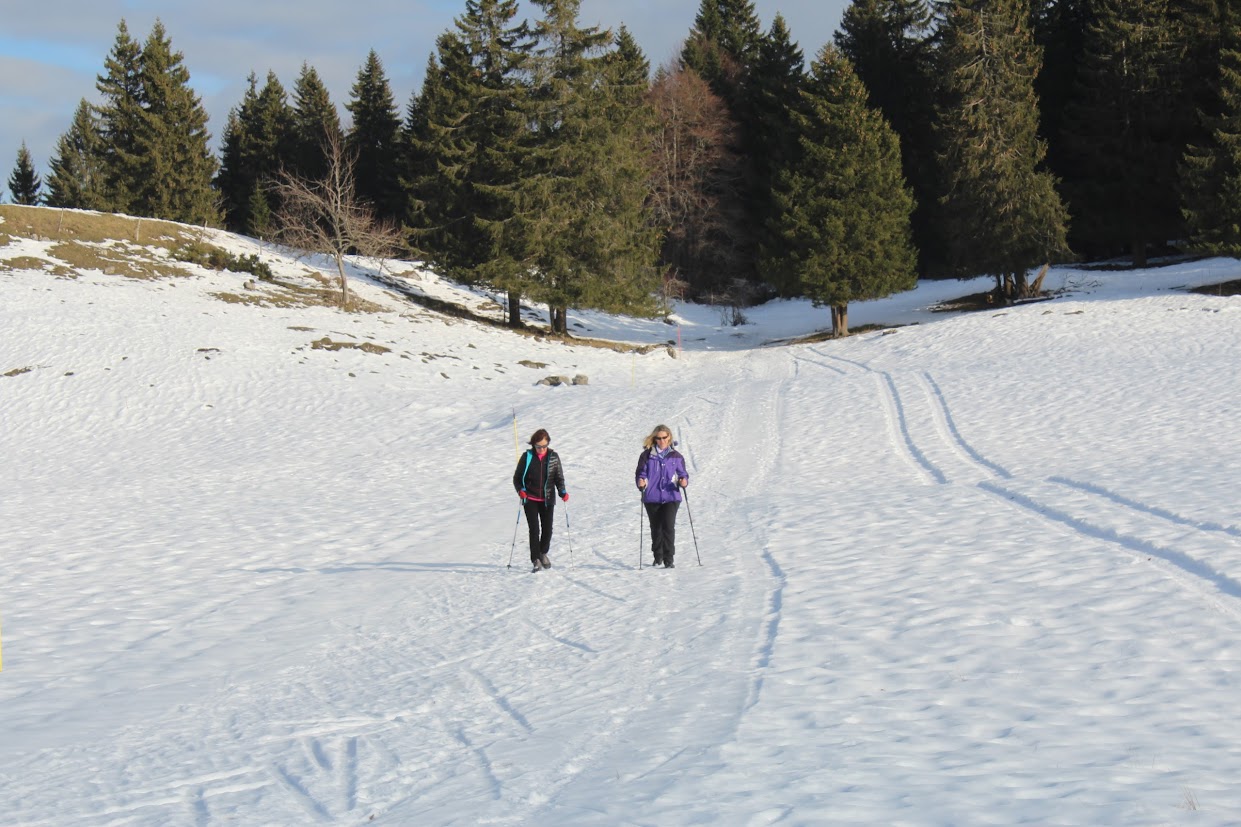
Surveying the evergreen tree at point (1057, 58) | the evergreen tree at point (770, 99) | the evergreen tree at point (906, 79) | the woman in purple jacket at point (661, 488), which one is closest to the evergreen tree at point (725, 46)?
the evergreen tree at point (770, 99)

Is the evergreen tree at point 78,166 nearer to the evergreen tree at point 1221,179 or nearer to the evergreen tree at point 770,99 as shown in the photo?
the evergreen tree at point 770,99

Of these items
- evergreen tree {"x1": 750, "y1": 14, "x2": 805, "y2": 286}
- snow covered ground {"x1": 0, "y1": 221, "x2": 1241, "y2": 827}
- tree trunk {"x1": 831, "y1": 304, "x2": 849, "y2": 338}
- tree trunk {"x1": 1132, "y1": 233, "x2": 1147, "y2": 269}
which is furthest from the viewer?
evergreen tree {"x1": 750, "y1": 14, "x2": 805, "y2": 286}

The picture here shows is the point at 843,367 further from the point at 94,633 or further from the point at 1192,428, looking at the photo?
the point at 94,633

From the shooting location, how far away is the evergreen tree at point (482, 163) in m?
38.2

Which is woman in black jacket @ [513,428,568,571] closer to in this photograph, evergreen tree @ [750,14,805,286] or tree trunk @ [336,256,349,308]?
tree trunk @ [336,256,349,308]

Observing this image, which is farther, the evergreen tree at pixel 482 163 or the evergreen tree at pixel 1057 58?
the evergreen tree at pixel 1057 58

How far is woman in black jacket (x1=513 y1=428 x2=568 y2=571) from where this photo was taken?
11156 mm

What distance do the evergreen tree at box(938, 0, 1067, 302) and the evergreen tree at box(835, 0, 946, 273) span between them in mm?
11021

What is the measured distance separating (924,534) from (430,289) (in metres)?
38.3

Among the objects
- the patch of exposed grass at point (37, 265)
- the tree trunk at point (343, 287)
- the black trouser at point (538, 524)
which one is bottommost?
the black trouser at point (538, 524)

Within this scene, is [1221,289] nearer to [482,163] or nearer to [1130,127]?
[1130,127]

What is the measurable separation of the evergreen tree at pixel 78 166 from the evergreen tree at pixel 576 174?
41.4 meters

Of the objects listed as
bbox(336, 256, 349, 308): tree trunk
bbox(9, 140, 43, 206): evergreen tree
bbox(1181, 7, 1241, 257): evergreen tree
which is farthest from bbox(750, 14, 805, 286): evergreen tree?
bbox(9, 140, 43, 206): evergreen tree

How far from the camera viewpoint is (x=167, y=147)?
189 ft
